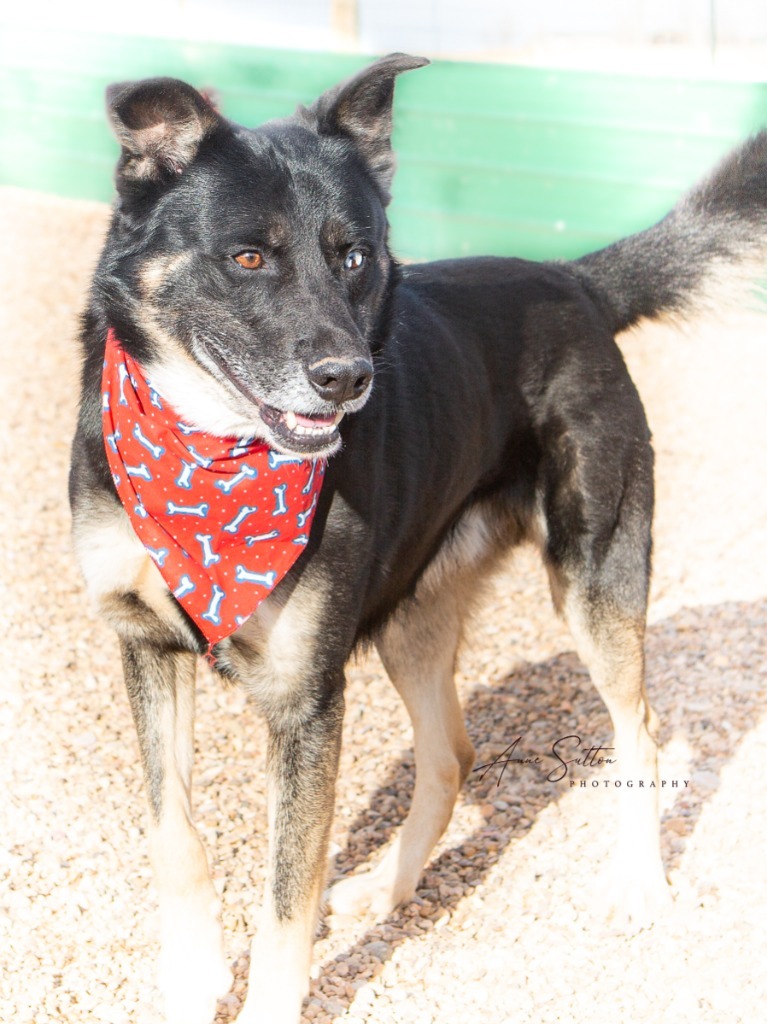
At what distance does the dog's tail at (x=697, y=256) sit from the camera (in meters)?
4.47

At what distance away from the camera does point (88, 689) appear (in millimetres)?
5246

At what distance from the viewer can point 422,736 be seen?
14.6 ft

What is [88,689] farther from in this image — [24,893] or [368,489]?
[368,489]

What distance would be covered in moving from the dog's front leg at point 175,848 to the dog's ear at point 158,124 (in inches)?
51.4

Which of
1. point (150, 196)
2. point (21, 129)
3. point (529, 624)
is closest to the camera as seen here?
point (150, 196)

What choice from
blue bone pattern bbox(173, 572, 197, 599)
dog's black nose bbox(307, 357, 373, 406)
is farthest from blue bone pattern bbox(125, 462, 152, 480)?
dog's black nose bbox(307, 357, 373, 406)

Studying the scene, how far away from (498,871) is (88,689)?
1901 millimetres

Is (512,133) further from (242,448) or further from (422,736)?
(242,448)

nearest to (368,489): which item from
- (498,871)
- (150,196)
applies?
(150,196)

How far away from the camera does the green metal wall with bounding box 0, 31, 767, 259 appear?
9633 millimetres

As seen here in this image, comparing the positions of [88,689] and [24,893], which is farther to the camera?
[88,689]

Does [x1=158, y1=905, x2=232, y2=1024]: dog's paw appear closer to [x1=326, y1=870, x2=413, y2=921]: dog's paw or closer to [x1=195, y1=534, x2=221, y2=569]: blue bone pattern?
[x1=326, y1=870, x2=413, y2=921]: dog's paw
